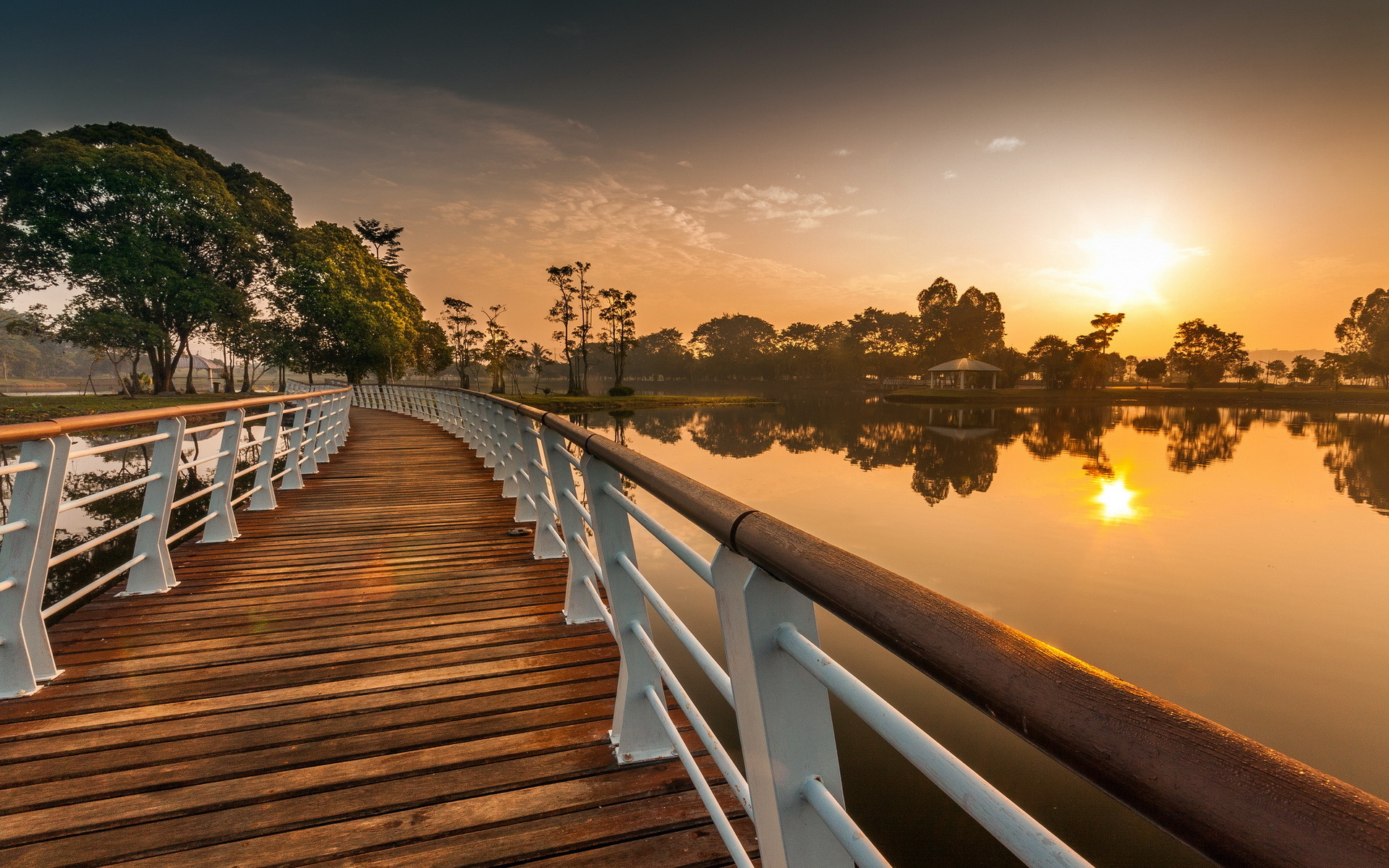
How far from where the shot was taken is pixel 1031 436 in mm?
26000

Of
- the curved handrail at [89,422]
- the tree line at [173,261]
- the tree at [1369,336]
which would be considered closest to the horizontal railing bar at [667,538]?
the curved handrail at [89,422]

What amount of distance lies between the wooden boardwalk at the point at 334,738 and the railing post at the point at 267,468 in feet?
5.78

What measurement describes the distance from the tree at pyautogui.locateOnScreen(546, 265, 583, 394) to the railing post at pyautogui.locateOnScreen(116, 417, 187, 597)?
4649 cm

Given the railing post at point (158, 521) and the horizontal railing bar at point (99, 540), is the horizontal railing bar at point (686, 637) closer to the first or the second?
the horizontal railing bar at point (99, 540)

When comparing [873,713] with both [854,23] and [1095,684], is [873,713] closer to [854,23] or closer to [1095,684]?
[1095,684]

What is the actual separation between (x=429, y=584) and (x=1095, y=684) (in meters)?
3.77

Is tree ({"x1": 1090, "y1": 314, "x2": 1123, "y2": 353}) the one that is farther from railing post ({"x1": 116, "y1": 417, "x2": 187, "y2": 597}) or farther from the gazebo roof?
railing post ({"x1": 116, "y1": 417, "x2": 187, "y2": 597})

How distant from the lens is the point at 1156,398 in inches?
2089

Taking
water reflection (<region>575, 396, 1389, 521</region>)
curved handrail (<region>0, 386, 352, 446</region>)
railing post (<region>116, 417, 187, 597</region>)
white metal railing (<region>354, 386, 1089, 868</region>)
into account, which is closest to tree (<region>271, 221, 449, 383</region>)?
water reflection (<region>575, 396, 1389, 521</region>)

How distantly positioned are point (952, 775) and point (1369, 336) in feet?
299

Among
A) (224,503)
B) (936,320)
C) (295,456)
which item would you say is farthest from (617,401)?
(936,320)

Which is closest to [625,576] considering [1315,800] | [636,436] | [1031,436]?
[1315,800]

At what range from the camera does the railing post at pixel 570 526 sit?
272 cm

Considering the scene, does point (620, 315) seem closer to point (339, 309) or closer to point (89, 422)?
point (339, 309)
